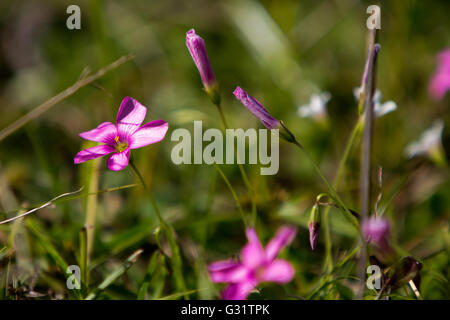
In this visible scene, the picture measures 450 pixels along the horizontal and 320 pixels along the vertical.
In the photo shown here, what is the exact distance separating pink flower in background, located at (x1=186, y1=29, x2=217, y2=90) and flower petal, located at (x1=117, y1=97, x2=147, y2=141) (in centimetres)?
15

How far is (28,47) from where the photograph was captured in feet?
8.10

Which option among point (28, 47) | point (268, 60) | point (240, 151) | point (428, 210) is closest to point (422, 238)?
point (428, 210)

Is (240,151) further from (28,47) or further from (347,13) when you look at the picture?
(28,47)

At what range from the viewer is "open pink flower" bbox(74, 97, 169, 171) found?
2.75 feet

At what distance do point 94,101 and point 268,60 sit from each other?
33.1 inches

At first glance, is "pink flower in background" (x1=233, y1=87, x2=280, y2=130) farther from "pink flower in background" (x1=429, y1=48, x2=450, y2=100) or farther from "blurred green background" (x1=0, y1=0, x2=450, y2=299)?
"pink flower in background" (x1=429, y1=48, x2=450, y2=100)

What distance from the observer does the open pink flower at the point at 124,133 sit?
33.0 inches

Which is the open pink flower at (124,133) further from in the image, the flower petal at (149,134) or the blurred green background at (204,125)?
the blurred green background at (204,125)

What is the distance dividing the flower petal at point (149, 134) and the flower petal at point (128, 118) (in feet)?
0.06
